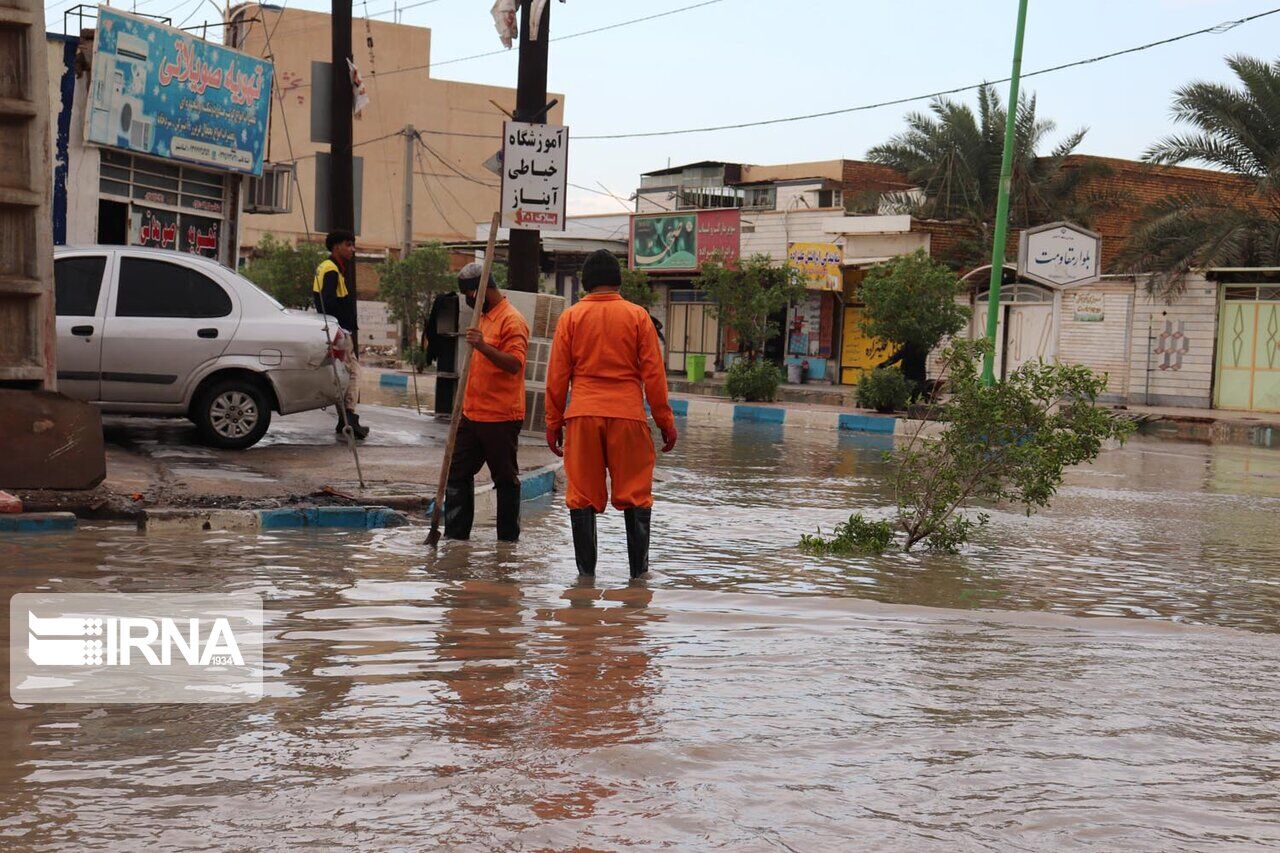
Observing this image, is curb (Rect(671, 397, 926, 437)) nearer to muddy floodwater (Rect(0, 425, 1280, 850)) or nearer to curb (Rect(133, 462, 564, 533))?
curb (Rect(133, 462, 564, 533))

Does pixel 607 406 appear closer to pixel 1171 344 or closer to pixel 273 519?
pixel 273 519

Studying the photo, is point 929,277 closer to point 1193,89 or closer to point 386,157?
point 1193,89

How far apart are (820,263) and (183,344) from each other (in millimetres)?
26699

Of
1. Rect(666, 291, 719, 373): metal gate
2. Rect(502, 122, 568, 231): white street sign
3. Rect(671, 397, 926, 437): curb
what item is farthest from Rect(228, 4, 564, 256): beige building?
Rect(502, 122, 568, 231): white street sign

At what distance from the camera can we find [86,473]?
877cm

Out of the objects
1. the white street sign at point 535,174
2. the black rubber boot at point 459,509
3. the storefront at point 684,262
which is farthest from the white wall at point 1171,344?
the black rubber boot at point 459,509

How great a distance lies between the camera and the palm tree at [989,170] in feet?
123

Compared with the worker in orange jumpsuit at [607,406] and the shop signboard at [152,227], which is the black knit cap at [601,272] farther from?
the shop signboard at [152,227]

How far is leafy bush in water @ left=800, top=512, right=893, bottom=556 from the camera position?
8945 millimetres

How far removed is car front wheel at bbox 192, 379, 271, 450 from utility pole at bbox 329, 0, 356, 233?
3968mm

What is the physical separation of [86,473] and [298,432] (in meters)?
5.33

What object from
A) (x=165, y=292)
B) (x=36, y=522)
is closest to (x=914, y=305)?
(x=165, y=292)

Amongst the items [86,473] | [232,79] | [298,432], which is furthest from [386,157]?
[86,473]

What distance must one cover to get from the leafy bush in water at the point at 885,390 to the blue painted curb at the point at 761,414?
1.89 metres
